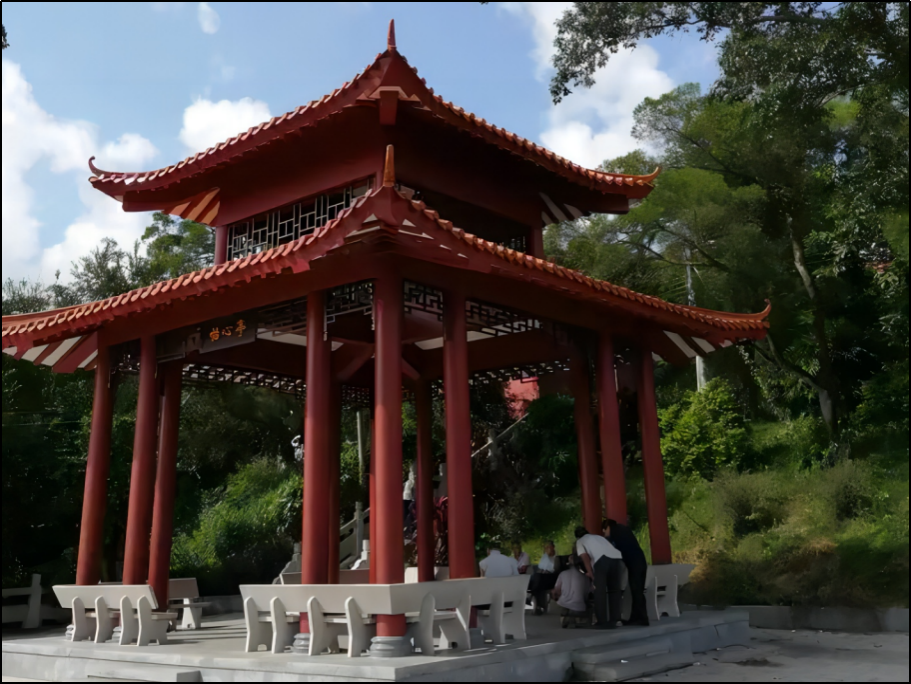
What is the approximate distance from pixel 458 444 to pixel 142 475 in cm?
392

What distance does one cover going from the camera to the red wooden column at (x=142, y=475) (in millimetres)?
9492

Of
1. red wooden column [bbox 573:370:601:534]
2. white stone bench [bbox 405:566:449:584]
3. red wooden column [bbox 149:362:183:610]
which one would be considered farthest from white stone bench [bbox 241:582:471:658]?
white stone bench [bbox 405:566:449:584]

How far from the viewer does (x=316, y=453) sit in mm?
7883

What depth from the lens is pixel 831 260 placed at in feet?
61.6

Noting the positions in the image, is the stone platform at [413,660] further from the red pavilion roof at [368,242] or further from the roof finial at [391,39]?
the roof finial at [391,39]

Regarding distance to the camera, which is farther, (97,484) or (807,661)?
(97,484)

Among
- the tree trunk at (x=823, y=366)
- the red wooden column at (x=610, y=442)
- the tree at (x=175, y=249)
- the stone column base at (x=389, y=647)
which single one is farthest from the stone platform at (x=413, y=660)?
the tree at (x=175, y=249)

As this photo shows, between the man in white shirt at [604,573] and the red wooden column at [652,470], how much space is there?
1.35m

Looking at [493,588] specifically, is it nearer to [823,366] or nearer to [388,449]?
[388,449]

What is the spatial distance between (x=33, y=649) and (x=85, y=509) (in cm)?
179

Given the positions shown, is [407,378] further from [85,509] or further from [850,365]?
[850,365]

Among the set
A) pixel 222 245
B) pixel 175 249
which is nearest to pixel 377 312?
pixel 222 245

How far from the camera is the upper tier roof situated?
348 inches

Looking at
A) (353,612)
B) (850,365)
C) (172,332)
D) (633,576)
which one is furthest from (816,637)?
(850,365)
